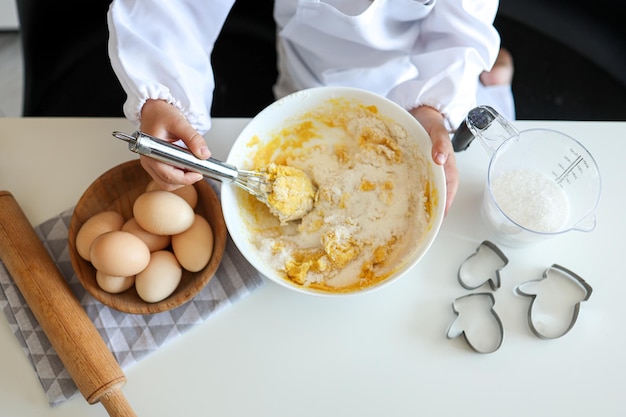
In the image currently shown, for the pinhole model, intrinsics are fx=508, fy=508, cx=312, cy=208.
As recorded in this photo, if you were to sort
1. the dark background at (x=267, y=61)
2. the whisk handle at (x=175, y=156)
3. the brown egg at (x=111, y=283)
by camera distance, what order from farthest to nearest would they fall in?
the dark background at (x=267, y=61) < the brown egg at (x=111, y=283) < the whisk handle at (x=175, y=156)

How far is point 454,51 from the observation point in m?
0.86

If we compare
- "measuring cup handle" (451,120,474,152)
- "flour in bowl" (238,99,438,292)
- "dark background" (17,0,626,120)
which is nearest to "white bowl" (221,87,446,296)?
"flour in bowl" (238,99,438,292)

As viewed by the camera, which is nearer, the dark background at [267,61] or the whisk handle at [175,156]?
the whisk handle at [175,156]

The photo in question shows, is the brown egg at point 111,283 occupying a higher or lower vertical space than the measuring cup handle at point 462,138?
lower

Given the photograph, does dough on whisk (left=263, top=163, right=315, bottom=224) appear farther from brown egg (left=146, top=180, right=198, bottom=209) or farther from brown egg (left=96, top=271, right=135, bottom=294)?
brown egg (left=96, top=271, right=135, bottom=294)

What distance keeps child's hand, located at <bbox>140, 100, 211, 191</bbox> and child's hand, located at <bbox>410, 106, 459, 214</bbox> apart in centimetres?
34

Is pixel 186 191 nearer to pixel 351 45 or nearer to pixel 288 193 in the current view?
pixel 288 193

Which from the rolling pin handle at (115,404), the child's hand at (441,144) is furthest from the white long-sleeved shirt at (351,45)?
the rolling pin handle at (115,404)

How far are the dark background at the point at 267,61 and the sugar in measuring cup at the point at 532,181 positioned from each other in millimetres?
696

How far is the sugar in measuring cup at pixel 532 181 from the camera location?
81 cm

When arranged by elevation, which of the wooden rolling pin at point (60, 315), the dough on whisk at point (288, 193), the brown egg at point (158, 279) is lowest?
the wooden rolling pin at point (60, 315)

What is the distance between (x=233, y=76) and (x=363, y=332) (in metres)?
0.90

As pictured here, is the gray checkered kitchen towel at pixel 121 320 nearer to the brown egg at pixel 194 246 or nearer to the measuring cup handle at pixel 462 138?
the brown egg at pixel 194 246

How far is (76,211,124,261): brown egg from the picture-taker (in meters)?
0.79
